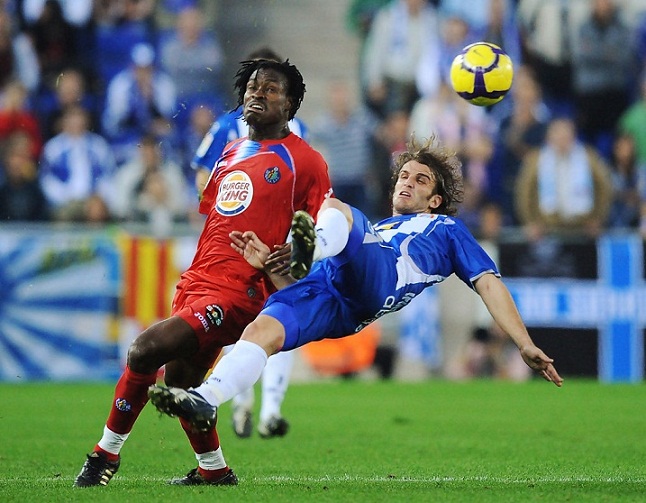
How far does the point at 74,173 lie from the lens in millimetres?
15180

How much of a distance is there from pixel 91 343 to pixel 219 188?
7996 mm

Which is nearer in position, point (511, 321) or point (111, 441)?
point (511, 321)

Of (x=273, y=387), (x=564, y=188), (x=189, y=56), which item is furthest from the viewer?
(x=189, y=56)

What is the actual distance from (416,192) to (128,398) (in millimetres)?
1934

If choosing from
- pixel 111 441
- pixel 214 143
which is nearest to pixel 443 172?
pixel 214 143

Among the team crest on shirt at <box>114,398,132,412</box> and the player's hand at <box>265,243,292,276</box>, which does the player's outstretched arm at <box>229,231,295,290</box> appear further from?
the team crest on shirt at <box>114,398,132,412</box>

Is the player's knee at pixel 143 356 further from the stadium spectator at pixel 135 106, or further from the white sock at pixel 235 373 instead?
the stadium spectator at pixel 135 106

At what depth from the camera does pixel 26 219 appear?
1506 cm

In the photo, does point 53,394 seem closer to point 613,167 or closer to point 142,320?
point 142,320

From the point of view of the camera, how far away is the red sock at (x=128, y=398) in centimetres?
586

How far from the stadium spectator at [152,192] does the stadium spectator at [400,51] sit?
10.6 ft

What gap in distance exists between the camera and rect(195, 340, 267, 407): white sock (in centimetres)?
508

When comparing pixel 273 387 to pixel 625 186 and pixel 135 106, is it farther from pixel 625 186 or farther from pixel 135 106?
pixel 625 186

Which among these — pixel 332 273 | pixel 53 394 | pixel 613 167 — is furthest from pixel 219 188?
pixel 613 167
